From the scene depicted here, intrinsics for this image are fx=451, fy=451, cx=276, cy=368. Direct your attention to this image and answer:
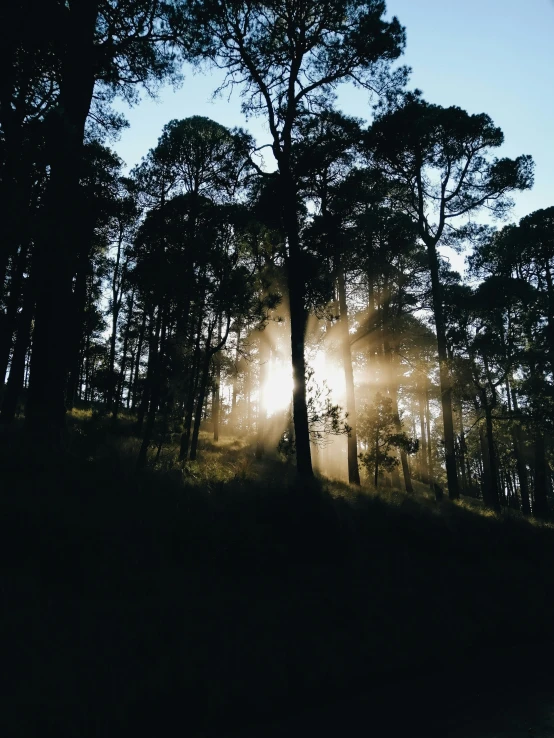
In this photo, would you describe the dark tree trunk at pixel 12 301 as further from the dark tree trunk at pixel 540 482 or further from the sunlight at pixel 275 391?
the dark tree trunk at pixel 540 482

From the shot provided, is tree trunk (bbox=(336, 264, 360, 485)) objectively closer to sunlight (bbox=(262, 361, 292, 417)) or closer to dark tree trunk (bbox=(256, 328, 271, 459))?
dark tree trunk (bbox=(256, 328, 271, 459))

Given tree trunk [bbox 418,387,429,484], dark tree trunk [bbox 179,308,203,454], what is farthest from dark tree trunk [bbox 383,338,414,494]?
tree trunk [bbox 418,387,429,484]

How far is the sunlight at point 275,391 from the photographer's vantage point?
950 inches

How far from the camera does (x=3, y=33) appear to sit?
26.1 feet

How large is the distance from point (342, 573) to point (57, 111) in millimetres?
9601

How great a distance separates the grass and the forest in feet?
0.11

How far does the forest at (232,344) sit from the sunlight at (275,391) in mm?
1620

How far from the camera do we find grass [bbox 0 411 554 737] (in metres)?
4.69

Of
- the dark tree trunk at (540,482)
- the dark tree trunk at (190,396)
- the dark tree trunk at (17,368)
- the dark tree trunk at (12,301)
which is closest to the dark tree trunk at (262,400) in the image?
the dark tree trunk at (190,396)

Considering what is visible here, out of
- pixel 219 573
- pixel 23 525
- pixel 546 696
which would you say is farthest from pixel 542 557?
pixel 23 525

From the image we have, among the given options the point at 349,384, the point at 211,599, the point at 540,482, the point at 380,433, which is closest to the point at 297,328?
the point at 380,433

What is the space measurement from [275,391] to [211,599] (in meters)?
19.1

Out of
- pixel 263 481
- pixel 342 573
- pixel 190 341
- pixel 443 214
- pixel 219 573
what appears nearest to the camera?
pixel 219 573

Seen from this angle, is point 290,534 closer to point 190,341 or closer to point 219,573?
point 219,573
